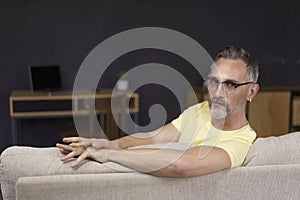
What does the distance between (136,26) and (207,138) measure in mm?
2818

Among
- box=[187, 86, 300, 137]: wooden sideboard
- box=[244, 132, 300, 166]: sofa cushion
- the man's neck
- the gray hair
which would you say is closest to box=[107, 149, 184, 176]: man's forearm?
box=[244, 132, 300, 166]: sofa cushion

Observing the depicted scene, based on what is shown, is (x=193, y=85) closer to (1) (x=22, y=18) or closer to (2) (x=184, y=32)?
(2) (x=184, y=32)

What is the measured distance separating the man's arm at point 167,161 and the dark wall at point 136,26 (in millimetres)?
3119

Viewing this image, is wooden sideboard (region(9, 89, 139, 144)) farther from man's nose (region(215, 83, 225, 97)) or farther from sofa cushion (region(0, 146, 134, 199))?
sofa cushion (region(0, 146, 134, 199))

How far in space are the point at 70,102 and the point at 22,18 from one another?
0.98m

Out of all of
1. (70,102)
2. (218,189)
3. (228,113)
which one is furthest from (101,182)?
(70,102)

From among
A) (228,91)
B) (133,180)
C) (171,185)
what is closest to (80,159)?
(133,180)

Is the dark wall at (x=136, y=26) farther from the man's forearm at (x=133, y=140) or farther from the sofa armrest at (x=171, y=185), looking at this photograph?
the sofa armrest at (x=171, y=185)

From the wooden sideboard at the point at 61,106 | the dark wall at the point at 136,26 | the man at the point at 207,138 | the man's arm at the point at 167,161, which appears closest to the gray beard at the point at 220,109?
the man at the point at 207,138

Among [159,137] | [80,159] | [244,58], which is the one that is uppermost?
[244,58]

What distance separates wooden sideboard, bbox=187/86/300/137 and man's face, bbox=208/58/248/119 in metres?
2.36

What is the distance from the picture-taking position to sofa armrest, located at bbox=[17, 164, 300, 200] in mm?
A: 1224

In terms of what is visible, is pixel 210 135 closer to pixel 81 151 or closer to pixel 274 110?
pixel 81 151

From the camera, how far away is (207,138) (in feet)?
5.66
